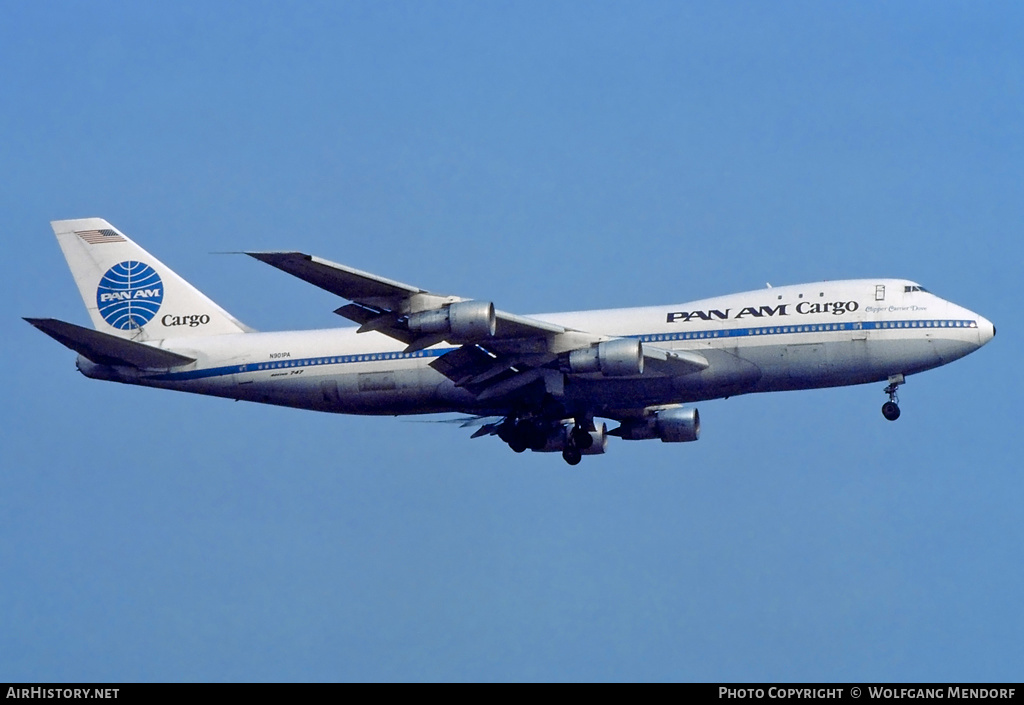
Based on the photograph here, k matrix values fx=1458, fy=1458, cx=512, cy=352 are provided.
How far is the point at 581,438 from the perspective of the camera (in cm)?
5106

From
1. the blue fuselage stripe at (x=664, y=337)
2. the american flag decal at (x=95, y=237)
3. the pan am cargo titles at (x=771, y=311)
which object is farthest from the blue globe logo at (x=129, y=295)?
the pan am cargo titles at (x=771, y=311)

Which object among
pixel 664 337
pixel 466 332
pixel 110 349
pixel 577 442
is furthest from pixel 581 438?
pixel 110 349

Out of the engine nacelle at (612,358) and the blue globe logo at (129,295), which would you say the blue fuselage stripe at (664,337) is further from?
the blue globe logo at (129,295)

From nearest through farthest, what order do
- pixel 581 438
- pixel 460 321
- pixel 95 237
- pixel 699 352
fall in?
pixel 460 321 → pixel 699 352 → pixel 581 438 → pixel 95 237

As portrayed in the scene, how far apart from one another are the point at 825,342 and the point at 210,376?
21083mm

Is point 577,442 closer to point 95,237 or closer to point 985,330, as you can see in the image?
point 985,330

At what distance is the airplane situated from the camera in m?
44.8

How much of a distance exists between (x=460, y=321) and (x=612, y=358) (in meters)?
5.11

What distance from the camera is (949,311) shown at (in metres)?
47.0

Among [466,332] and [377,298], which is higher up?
[377,298]

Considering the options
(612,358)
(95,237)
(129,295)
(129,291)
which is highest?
(95,237)

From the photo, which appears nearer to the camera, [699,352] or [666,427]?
[699,352]

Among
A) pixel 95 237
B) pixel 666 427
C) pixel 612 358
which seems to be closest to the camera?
pixel 612 358
